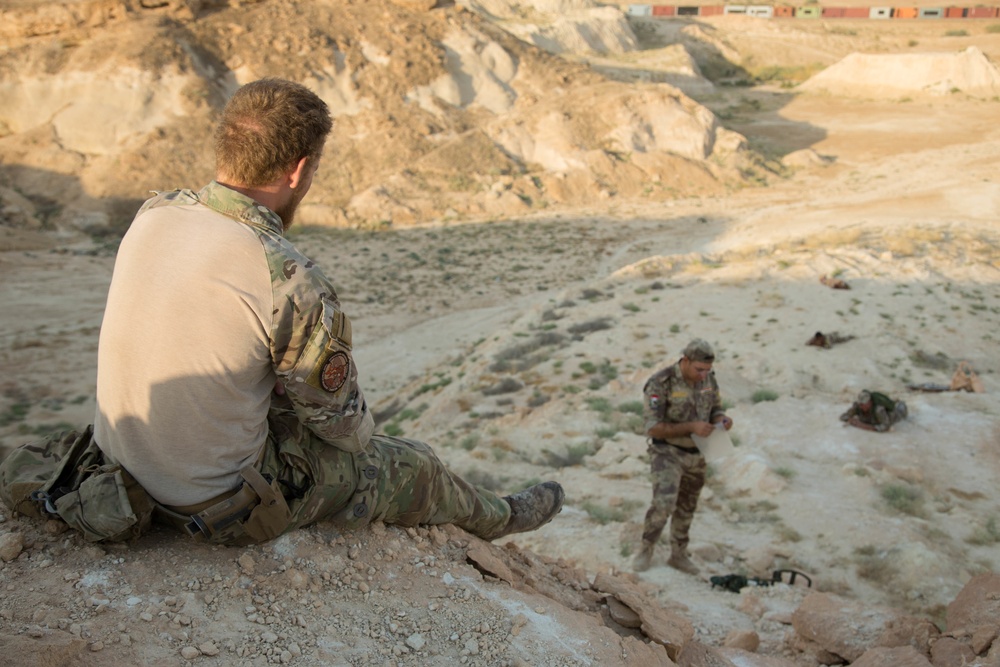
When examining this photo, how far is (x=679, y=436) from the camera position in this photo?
5.19m

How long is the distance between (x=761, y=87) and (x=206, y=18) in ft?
99.0

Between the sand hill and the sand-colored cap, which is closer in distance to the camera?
the sand-colored cap

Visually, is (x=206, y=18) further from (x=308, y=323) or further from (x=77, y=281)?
(x=308, y=323)

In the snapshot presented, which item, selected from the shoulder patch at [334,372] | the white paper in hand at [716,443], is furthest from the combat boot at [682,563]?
the shoulder patch at [334,372]

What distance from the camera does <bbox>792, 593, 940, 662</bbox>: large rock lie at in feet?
11.8

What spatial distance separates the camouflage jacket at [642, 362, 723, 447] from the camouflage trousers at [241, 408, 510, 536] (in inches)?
91.5

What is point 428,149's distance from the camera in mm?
24031

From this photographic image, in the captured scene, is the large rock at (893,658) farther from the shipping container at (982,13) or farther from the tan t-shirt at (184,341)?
the shipping container at (982,13)

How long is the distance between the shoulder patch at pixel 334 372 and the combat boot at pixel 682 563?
12.6ft

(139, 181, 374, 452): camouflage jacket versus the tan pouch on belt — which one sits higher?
(139, 181, 374, 452): camouflage jacket

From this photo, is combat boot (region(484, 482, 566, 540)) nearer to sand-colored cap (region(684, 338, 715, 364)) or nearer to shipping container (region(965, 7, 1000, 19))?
sand-colored cap (region(684, 338, 715, 364))

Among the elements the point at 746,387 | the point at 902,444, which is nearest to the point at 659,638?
the point at 902,444

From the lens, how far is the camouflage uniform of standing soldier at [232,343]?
7.14ft

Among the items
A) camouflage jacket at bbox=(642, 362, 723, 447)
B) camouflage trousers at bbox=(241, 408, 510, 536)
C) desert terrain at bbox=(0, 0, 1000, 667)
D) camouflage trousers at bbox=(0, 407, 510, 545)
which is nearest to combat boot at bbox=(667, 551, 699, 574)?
desert terrain at bbox=(0, 0, 1000, 667)
